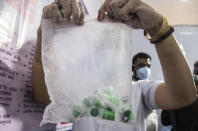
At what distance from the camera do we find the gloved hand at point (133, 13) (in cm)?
47

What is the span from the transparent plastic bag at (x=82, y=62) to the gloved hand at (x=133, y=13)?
0.02 meters

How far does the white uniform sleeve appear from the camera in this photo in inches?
28.5

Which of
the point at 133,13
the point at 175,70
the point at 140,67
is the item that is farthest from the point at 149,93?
the point at 140,67

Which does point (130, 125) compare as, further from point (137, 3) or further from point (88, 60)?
point (137, 3)

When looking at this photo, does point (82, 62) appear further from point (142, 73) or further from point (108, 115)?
point (142, 73)

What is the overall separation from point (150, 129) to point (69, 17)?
1.17 m

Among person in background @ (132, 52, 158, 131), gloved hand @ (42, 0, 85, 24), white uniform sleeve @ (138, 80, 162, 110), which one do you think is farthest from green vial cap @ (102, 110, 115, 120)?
person in background @ (132, 52, 158, 131)

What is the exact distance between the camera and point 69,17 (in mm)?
478

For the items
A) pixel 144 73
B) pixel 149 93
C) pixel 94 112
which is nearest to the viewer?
pixel 94 112

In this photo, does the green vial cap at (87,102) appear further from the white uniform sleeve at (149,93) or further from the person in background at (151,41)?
the white uniform sleeve at (149,93)

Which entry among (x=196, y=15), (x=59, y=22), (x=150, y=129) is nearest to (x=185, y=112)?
(x=150, y=129)

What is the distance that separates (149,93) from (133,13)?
34 cm

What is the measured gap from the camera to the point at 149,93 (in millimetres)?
741

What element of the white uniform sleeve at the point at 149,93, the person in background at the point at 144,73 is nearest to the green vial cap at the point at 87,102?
the white uniform sleeve at the point at 149,93
